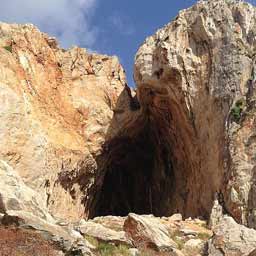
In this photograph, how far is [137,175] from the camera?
117 feet

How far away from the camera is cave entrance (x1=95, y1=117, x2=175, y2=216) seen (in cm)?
3234

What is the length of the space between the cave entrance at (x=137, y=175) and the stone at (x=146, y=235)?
11.3 m

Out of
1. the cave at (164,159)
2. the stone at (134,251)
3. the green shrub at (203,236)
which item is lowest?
the stone at (134,251)

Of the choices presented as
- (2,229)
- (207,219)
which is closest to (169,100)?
(207,219)

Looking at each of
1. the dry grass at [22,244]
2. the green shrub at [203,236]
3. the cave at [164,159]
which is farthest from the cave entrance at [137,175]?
the dry grass at [22,244]

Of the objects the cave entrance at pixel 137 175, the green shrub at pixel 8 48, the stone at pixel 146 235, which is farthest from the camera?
the cave entrance at pixel 137 175

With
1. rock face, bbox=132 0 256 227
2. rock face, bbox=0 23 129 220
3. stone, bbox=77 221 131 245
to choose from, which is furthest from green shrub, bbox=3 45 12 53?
stone, bbox=77 221 131 245

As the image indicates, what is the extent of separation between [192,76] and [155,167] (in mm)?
7993

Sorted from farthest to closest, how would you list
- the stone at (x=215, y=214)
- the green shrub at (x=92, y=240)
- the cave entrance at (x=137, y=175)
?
the cave entrance at (x=137, y=175)
the stone at (x=215, y=214)
the green shrub at (x=92, y=240)

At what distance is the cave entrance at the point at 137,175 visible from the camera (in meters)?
32.3

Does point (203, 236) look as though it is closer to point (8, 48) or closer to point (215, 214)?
point (215, 214)

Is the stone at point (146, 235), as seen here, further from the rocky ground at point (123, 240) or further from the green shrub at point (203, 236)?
the green shrub at point (203, 236)

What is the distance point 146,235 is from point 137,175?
670 inches

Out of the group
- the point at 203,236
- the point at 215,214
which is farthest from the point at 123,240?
the point at 215,214
